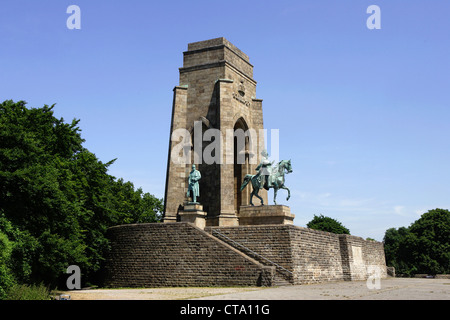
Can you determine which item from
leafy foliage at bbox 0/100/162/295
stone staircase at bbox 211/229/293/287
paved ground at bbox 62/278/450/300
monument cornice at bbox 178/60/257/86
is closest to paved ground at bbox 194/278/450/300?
paved ground at bbox 62/278/450/300

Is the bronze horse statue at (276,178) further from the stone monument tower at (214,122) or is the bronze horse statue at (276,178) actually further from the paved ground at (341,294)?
the paved ground at (341,294)

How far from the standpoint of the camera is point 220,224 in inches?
1173

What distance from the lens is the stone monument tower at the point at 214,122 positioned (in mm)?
31297

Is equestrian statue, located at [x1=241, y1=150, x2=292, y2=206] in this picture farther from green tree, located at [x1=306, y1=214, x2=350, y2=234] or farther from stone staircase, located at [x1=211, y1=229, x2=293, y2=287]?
green tree, located at [x1=306, y1=214, x2=350, y2=234]

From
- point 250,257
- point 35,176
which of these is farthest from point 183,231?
Answer: point 35,176

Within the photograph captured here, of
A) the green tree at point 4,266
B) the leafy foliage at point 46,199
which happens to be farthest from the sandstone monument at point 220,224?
the green tree at point 4,266

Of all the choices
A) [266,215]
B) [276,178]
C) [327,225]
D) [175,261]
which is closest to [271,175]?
[276,178]

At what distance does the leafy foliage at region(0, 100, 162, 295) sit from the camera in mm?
19406

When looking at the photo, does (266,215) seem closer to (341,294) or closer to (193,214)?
(193,214)

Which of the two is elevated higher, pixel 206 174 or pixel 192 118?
pixel 192 118

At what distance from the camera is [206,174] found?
32.4 metres

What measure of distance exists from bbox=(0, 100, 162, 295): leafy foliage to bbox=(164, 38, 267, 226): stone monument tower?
18.0ft
